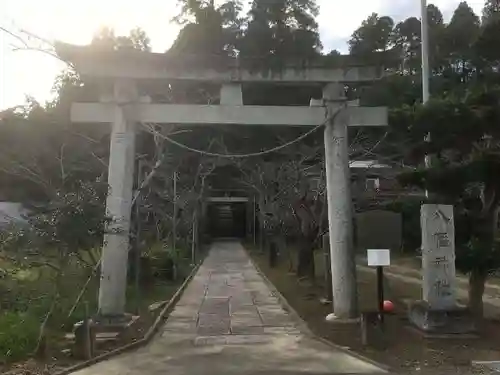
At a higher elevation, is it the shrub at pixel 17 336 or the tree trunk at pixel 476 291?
the tree trunk at pixel 476 291

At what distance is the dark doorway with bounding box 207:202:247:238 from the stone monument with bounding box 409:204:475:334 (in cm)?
5638

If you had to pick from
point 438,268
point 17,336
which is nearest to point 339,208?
point 438,268

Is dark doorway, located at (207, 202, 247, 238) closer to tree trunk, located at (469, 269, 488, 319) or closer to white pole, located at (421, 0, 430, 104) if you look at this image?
white pole, located at (421, 0, 430, 104)

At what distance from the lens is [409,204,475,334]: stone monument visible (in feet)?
36.5

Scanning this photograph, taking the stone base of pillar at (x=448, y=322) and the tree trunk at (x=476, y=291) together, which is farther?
the tree trunk at (x=476, y=291)

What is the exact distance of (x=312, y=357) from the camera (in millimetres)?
9578

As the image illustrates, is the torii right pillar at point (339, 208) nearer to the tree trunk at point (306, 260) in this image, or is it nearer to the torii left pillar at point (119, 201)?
the torii left pillar at point (119, 201)

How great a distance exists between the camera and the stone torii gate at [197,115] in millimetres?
12055

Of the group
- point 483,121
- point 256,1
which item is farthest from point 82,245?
point 256,1

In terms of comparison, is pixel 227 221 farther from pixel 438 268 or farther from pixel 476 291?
pixel 438 268

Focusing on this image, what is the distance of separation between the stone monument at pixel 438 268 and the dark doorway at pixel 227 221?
5638cm

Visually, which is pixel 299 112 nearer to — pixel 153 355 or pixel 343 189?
pixel 343 189

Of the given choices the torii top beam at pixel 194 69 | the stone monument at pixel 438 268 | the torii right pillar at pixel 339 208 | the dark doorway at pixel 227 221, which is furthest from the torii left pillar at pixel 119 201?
the dark doorway at pixel 227 221

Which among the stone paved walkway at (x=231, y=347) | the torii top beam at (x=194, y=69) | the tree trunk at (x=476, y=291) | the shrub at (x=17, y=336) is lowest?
the stone paved walkway at (x=231, y=347)
